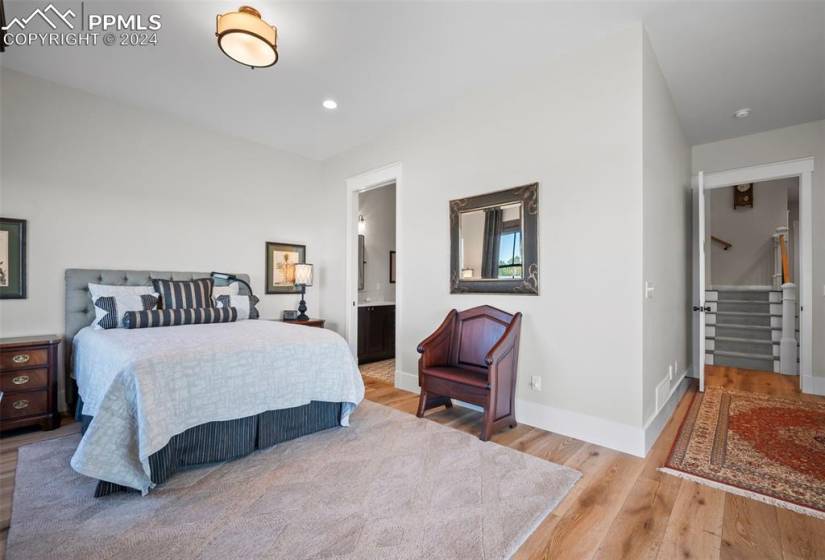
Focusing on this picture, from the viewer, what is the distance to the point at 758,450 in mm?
2521

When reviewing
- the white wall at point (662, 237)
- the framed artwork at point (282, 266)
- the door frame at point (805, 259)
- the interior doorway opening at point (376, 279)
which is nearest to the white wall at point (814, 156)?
the door frame at point (805, 259)

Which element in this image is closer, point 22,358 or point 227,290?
point 22,358

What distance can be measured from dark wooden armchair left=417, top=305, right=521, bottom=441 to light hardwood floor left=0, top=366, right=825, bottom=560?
13.7 inches

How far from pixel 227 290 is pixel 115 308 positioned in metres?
1.00

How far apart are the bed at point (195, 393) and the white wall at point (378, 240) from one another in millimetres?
2866

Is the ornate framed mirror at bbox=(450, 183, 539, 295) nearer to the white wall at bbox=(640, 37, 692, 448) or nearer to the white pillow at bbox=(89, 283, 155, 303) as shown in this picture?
the white wall at bbox=(640, 37, 692, 448)

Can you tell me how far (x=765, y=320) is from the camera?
5.10 m

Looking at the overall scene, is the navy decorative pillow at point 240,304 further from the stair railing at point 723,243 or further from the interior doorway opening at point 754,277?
the stair railing at point 723,243

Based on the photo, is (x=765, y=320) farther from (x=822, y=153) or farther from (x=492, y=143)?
(x=492, y=143)

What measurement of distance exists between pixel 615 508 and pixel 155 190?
4.66m

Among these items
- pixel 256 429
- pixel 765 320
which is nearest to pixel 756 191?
pixel 765 320

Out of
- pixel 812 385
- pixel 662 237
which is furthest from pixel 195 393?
pixel 812 385

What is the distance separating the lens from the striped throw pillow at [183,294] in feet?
11.3

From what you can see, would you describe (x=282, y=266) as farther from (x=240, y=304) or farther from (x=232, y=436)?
(x=232, y=436)
